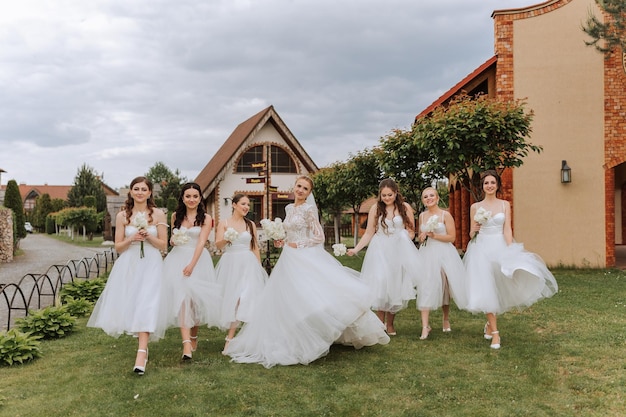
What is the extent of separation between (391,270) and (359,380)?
1921 mm

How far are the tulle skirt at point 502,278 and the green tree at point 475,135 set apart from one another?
5643mm

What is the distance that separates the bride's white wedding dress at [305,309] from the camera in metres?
6.04

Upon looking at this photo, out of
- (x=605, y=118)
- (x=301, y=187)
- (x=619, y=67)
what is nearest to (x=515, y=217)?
(x=605, y=118)

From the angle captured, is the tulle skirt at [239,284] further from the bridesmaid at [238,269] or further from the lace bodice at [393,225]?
the lace bodice at [393,225]

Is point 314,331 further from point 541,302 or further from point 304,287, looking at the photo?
point 541,302

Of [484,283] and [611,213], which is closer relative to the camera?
[484,283]

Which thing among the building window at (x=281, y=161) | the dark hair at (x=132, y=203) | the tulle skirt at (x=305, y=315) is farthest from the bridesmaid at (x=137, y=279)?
the building window at (x=281, y=161)

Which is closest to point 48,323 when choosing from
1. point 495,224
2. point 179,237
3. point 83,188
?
point 179,237

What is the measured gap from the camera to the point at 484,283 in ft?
22.1

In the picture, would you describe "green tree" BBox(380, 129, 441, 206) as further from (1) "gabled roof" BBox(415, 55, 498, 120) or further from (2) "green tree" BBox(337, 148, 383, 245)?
(2) "green tree" BBox(337, 148, 383, 245)

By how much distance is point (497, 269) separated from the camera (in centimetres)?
684

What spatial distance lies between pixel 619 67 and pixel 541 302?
8.35 m

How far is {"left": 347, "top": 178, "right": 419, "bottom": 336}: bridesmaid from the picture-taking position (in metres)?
7.14

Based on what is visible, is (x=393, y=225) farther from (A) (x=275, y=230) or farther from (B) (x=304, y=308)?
(B) (x=304, y=308)
